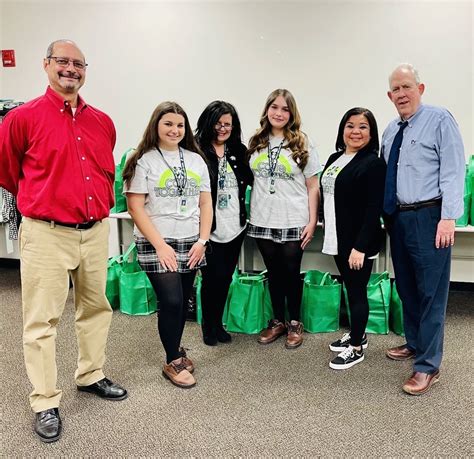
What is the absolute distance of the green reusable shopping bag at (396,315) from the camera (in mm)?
2988

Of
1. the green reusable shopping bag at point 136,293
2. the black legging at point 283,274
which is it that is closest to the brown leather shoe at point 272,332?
the black legging at point 283,274

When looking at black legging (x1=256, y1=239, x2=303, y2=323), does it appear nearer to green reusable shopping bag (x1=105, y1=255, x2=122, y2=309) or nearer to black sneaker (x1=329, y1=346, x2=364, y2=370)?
black sneaker (x1=329, y1=346, x2=364, y2=370)

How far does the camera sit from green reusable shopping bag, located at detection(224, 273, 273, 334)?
9.87 ft

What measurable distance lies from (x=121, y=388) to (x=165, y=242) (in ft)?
2.43

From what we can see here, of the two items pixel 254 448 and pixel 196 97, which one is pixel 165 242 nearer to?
pixel 254 448

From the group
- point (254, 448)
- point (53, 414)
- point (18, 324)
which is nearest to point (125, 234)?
point (18, 324)

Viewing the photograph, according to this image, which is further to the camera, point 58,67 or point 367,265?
point 367,265

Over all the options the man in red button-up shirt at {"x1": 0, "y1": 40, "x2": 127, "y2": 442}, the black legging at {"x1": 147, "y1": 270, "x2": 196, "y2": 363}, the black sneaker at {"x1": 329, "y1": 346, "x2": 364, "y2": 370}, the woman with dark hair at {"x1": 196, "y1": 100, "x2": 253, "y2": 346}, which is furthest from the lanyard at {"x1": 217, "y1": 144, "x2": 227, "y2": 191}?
the black sneaker at {"x1": 329, "y1": 346, "x2": 364, "y2": 370}

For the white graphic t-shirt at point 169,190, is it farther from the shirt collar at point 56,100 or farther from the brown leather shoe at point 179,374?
the brown leather shoe at point 179,374

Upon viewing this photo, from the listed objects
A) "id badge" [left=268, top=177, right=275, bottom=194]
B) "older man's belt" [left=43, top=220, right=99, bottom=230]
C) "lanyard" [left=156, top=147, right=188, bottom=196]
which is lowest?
"older man's belt" [left=43, top=220, right=99, bottom=230]

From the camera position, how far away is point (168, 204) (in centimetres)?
222

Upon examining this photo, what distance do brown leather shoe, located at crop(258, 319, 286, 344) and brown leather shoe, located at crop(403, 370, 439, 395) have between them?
84 centimetres

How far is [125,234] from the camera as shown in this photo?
401 cm

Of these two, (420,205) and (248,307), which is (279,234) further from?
(420,205)
